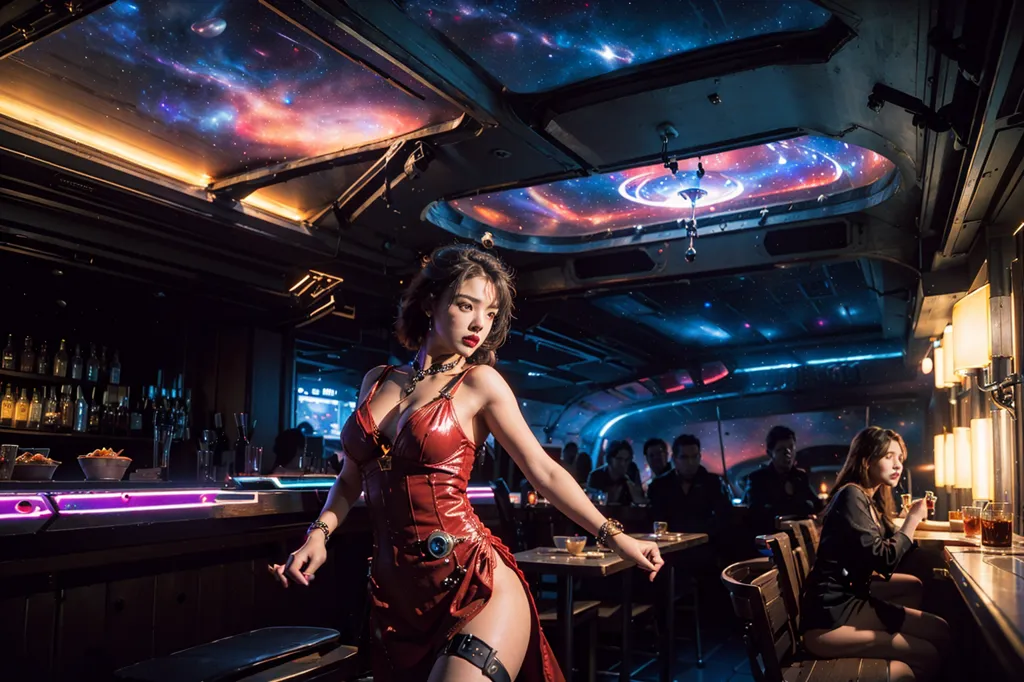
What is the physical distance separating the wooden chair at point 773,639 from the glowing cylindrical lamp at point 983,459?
1.97 m

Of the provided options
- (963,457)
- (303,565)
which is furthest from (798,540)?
(303,565)

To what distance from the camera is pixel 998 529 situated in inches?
132

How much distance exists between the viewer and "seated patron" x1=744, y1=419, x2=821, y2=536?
23.3 feet

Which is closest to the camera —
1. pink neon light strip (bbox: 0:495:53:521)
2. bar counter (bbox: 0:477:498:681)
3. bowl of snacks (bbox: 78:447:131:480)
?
pink neon light strip (bbox: 0:495:53:521)

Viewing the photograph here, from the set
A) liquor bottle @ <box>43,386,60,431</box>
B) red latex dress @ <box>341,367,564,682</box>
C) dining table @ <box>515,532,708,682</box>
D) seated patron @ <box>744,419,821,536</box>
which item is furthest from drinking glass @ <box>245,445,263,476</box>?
seated patron @ <box>744,419,821,536</box>

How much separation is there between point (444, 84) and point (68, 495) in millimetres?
2395

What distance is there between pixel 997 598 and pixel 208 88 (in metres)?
4.00

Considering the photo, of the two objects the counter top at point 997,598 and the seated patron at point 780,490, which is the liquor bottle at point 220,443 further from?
the counter top at point 997,598

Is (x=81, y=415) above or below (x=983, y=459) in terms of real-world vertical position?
above

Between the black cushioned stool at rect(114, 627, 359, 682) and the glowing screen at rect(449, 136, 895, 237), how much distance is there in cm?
374

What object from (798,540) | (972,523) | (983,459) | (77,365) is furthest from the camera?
(77,365)

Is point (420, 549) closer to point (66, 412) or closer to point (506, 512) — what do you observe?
point (506, 512)

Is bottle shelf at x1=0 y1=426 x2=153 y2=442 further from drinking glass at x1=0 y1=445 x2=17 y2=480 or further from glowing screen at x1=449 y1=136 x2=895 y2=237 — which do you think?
glowing screen at x1=449 y1=136 x2=895 y2=237

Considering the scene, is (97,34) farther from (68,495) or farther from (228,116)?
(68,495)
